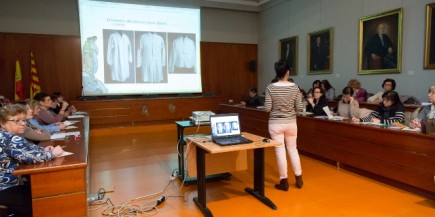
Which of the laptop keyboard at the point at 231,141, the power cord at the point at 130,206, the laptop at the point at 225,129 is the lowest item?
the power cord at the point at 130,206

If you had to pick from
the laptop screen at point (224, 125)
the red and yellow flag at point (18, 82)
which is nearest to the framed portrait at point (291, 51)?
the laptop screen at point (224, 125)

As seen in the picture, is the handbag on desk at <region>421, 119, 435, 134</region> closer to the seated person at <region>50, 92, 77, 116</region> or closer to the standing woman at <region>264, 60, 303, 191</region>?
the standing woman at <region>264, 60, 303, 191</region>

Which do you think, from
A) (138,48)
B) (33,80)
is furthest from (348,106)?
(33,80)

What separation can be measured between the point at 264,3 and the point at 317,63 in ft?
9.68

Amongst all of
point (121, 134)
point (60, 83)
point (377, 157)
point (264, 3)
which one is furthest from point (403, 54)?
point (60, 83)

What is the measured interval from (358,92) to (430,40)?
154 cm

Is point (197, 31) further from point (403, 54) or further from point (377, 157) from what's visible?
point (377, 157)

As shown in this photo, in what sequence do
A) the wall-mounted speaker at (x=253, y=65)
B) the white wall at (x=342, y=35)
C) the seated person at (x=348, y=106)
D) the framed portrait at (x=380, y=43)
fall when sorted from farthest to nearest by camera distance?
the wall-mounted speaker at (x=253, y=65) < the framed portrait at (x=380, y=43) < the white wall at (x=342, y=35) < the seated person at (x=348, y=106)

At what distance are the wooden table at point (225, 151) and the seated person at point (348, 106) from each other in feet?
6.60

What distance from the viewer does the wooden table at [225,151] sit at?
8.40ft

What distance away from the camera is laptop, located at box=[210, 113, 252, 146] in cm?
275

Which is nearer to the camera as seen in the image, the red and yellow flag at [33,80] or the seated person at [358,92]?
the seated person at [358,92]

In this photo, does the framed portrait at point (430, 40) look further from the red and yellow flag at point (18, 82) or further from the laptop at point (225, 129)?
the red and yellow flag at point (18, 82)

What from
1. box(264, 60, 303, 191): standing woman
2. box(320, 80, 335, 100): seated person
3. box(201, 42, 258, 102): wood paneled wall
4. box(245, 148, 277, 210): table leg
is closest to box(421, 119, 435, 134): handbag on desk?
box(264, 60, 303, 191): standing woman
